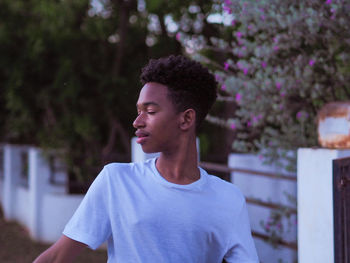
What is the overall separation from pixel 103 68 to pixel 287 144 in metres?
6.15

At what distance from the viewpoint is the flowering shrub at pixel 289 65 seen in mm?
4637

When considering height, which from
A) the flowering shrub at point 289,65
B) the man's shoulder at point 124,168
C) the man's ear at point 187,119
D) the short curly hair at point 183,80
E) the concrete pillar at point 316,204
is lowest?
the concrete pillar at point 316,204

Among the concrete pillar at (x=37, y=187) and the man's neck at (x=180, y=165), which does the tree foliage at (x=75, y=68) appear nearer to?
the concrete pillar at (x=37, y=187)

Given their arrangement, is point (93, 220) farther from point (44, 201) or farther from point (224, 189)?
point (44, 201)

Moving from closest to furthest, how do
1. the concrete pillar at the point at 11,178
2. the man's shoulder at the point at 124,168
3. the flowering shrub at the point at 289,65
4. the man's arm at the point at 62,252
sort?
the man's arm at the point at 62,252, the man's shoulder at the point at 124,168, the flowering shrub at the point at 289,65, the concrete pillar at the point at 11,178

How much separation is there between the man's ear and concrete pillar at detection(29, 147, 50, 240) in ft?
26.3

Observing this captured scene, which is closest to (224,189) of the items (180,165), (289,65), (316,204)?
(180,165)

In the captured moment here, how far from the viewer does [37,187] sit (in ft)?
31.3

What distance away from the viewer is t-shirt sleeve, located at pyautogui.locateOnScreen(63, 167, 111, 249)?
1740 millimetres

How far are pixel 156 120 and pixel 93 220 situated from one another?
419 mm

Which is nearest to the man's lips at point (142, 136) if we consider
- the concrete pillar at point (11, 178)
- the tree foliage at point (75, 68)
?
the tree foliage at point (75, 68)

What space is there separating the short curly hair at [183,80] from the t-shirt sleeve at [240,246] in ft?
1.42

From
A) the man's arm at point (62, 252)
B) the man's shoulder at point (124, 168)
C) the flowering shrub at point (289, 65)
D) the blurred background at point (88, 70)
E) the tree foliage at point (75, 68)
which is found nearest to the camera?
the man's arm at point (62, 252)

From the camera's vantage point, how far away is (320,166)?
3.55 meters
